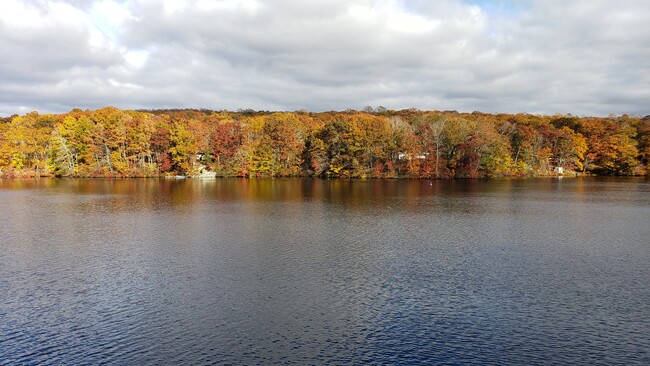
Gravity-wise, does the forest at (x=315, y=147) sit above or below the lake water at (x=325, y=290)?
above

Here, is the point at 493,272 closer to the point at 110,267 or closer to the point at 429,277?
the point at 429,277

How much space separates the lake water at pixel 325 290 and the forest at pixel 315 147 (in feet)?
174

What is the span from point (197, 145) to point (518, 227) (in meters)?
76.4

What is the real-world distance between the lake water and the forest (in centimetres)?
5289

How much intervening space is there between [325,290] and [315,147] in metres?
73.7

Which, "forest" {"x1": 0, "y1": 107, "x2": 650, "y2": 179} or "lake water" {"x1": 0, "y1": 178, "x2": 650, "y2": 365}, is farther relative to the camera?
"forest" {"x1": 0, "y1": 107, "x2": 650, "y2": 179}

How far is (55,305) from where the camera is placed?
1530 centimetres

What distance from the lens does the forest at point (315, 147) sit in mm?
85500

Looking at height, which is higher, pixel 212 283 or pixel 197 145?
pixel 197 145

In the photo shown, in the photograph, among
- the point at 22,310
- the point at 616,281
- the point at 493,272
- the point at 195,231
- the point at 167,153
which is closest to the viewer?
the point at 22,310

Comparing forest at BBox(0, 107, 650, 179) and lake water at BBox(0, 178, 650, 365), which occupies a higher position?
forest at BBox(0, 107, 650, 179)

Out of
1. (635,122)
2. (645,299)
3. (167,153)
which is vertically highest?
(635,122)

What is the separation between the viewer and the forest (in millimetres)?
85500

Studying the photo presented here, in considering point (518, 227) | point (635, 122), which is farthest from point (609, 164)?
point (518, 227)
